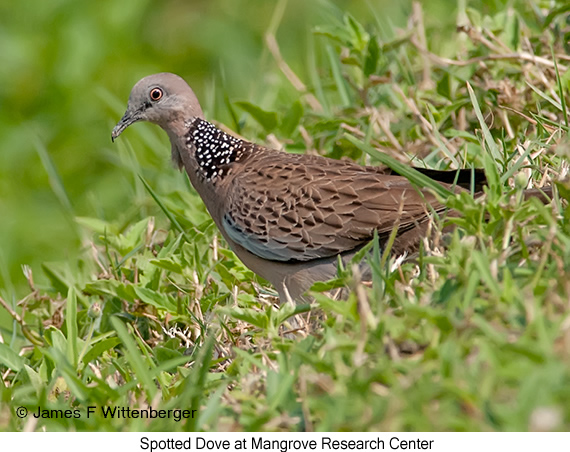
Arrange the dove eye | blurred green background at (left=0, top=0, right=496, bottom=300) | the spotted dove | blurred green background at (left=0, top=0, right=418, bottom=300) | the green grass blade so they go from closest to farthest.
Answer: the green grass blade, the spotted dove, the dove eye, blurred green background at (left=0, top=0, right=496, bottom=300), blurred green background at (left=0, top=0, right=418, bottom=300)

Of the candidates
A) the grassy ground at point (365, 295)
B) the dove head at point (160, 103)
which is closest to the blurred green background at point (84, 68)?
the grassy ground at point (365, 295)

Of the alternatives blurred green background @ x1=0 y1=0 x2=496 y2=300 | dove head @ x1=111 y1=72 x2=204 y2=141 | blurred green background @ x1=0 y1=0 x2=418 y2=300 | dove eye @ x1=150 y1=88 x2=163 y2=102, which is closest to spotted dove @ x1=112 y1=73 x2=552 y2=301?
dove head @ x1=111 y1=72 x2=204 y2=141

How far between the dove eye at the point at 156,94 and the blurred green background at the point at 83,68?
9.83 feet

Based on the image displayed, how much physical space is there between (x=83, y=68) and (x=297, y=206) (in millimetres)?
5453

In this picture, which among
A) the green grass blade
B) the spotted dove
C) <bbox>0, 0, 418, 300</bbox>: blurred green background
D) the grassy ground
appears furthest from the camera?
<bbox>0, 0, 418, 300</bbox>: blurred green background

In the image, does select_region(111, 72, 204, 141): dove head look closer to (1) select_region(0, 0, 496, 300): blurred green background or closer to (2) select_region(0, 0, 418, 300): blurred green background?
(1) select_region(0, 0, 496, 300): blurred green background

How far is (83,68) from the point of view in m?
9.32

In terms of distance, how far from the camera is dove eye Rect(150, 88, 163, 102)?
5008 millimetres

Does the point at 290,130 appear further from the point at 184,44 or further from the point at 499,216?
the point at 184,44

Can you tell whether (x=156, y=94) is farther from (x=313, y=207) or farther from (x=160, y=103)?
(x=313, y=207)

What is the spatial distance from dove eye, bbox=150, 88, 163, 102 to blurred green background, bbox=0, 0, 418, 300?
3.00m

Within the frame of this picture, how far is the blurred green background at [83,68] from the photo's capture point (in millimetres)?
8500

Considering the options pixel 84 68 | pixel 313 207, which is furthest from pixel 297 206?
pixel 84 68

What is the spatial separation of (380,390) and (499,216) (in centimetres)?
90
